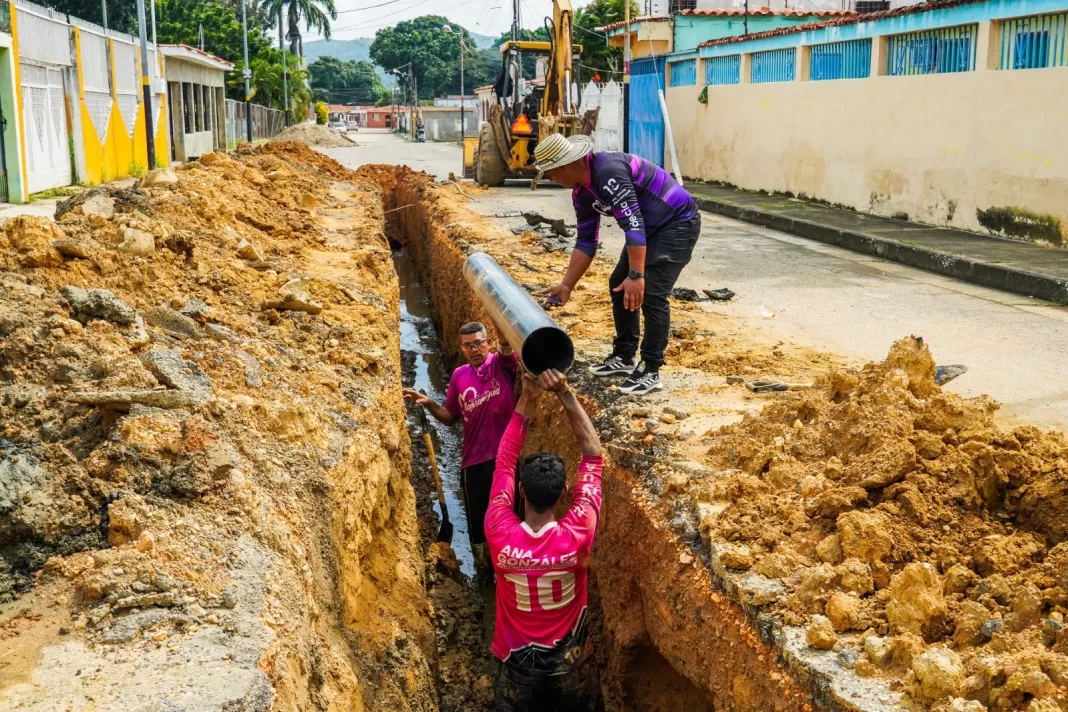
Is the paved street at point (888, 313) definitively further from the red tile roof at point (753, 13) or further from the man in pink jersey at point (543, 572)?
the red tile roof at point (753, 13)

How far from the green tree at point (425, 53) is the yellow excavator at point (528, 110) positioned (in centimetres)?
7367

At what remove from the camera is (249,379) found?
17.5 feet

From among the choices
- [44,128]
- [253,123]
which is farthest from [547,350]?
[253,123]

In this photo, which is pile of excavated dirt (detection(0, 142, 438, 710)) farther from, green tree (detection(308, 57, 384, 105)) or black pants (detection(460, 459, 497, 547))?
green tree (detection(308, 57, 384, 105))

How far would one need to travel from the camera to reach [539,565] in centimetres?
447

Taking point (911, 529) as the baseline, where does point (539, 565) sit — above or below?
below

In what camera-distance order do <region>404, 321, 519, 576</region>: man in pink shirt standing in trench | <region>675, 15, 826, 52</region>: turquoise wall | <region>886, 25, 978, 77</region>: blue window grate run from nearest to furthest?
<region>404, 321, 519, 576</region>: man in pink shirt standing in trench
<region>886, 25, 978, 77</region>: blue window grate
<region>675, 15, 826, 52</region>: turquoise wall

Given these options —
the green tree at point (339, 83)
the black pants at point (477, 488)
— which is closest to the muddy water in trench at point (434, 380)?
the black pants at point (477, 488)

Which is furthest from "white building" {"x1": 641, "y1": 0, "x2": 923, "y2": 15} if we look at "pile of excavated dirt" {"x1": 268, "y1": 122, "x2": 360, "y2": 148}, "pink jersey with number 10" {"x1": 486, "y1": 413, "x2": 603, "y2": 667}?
"pink jersey with number 10" {"x1": 486, "y1": 413, "x2": 603, "y2": 667}

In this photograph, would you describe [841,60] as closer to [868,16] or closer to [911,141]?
[868,16]

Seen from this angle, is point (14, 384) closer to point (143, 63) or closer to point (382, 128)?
Result: point (143, 63)

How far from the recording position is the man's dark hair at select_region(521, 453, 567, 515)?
4.43 meters

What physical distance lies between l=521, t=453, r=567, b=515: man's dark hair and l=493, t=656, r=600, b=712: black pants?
2.74ft

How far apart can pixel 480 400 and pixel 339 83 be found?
110 metres
